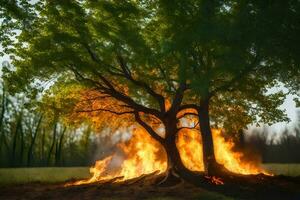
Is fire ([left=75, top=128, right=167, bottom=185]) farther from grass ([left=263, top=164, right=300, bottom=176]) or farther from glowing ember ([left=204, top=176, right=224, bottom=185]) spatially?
grass ([left=263, top=164, right=300, bottom=176])

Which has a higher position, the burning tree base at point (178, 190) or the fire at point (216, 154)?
the fire at point (216, 154)

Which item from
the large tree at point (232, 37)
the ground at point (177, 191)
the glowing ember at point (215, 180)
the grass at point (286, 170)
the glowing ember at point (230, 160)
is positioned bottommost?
the ground at point (177, 191)

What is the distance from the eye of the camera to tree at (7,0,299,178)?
18797 mm

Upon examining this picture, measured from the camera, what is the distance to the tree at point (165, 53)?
61.7 ft

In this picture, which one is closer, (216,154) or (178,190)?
(178,190)

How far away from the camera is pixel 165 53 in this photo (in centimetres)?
2069

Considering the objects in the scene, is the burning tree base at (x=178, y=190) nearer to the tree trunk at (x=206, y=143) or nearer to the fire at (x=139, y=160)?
the tree trunk at (x=206, y=143)

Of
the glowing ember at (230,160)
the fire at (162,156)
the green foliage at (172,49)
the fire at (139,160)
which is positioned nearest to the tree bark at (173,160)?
the green foliage at (172,49)

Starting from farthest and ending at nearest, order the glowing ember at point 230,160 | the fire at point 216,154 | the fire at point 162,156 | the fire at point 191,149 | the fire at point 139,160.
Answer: the fire at point 191,149 → the fire at point 139,160 → the fire at point 162,156 → the fire at point 216,154 → the glowing ember at point 230,160

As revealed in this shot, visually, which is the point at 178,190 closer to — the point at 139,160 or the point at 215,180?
the point at 215,180

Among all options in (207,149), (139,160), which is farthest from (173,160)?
(139,160)

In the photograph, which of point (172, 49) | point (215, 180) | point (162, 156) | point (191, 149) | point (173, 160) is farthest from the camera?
point (162, 156)

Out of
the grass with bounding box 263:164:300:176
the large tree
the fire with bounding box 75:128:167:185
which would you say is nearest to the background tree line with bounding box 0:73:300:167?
the grass with bounding box 263:164:300:176

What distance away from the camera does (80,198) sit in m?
22.0
